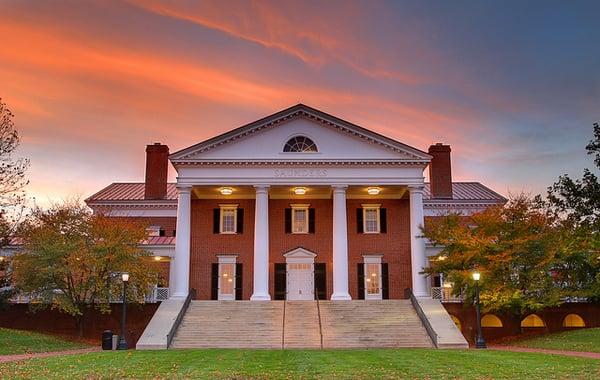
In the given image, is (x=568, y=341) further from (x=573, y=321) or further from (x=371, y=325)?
(x=573, y=321)

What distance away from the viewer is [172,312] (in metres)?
35.7

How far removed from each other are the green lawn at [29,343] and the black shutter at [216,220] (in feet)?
45.8

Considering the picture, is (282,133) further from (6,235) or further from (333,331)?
(6,235)

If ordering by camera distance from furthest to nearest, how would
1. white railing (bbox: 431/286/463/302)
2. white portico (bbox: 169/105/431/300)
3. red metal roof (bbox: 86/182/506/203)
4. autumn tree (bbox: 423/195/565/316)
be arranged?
red metal roof (bbox: 86/182/506/203) → white portico (bbox: 169/105/431/300) → white railing (bbox: 431/286/463/302) → autumn tree (bbox: 423/195/565/316)

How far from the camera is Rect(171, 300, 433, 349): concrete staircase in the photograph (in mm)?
31281

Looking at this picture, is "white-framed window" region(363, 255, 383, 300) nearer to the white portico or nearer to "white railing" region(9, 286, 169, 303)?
the white portico

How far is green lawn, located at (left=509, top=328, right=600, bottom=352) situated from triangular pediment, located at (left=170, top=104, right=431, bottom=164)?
1398 cm

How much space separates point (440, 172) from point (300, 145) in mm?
14568

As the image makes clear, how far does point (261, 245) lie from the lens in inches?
1594

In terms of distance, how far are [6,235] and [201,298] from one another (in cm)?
1512

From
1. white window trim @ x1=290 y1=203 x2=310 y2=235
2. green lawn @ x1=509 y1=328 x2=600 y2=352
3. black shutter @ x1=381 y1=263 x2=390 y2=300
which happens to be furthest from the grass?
white window trim @ x1=290 y1=203 x2=310 y2=235

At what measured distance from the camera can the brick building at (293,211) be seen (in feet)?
135

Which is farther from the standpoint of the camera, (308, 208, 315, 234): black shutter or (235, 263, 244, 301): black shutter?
(308, 208, 315, 234): black shutter

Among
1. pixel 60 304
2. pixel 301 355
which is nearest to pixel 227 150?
pixel 60 304
